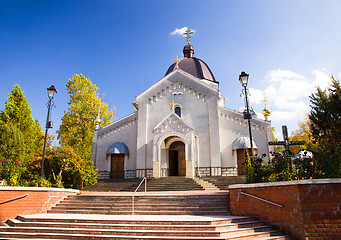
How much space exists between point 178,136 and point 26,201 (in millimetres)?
11953

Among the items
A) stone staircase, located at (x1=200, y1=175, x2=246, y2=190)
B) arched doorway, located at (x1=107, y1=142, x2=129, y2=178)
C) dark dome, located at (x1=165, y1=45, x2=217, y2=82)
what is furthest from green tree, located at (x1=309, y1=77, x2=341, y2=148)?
arched doorway, located at (x1=107, y1=142, x2=129, y2=178)

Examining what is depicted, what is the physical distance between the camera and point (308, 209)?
7305 millimetres

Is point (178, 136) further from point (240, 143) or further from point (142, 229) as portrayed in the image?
point (142, 229)

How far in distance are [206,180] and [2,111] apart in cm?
1388

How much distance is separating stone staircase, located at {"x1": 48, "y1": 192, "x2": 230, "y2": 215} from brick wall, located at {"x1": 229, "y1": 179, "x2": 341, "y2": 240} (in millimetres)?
2144

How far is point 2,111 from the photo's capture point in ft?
50.1

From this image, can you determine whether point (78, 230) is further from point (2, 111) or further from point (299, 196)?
point (2, 111)

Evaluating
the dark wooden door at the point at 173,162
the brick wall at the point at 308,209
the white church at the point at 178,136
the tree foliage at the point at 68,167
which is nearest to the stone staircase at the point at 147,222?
the brick wall at the point at 308,209

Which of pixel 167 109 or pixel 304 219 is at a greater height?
pixel 167 109

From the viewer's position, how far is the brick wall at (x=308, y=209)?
281 inches

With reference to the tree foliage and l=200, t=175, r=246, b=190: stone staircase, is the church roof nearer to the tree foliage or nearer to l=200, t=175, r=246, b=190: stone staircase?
l=200, t=175, r=246, b=190: stone staircase

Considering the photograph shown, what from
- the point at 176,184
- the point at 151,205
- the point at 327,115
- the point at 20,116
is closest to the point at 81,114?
the point at 20,116

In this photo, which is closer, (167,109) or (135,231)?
(135,231)

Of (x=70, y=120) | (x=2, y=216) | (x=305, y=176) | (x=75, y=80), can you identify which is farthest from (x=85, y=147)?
(x=305, y=176)
